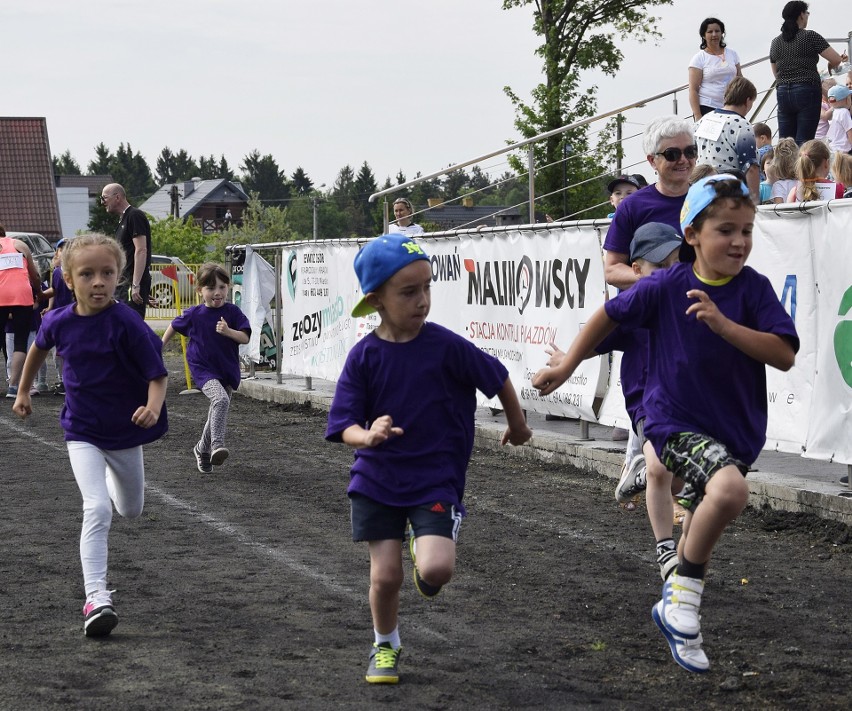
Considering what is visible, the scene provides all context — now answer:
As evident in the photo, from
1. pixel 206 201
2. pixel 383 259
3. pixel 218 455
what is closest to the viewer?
pixel 383 259

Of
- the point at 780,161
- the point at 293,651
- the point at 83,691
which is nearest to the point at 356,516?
the point at 293,651

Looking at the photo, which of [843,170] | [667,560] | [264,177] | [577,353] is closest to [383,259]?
[577,353]

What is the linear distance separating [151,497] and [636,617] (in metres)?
4.39

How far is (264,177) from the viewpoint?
632ft

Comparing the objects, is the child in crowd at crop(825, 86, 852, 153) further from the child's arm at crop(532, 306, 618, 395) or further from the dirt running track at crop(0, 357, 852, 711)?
the child's arm at crop(532, 306, 618, 395)

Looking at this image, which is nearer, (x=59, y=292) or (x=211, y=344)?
(x=211, y=344)

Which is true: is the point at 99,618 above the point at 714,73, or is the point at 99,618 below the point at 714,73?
below

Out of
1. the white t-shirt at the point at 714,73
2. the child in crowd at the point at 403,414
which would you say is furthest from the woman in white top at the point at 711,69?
the child in crowd at the point at 403,414

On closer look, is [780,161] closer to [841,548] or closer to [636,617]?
[841,548]

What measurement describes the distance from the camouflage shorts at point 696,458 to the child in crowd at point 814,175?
5515 mm

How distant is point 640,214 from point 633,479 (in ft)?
4.64

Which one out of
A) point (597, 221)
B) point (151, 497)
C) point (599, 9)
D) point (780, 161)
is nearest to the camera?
point (151, 497)

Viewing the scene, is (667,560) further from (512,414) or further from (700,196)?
(700,196)

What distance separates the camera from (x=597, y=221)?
33.4ft
